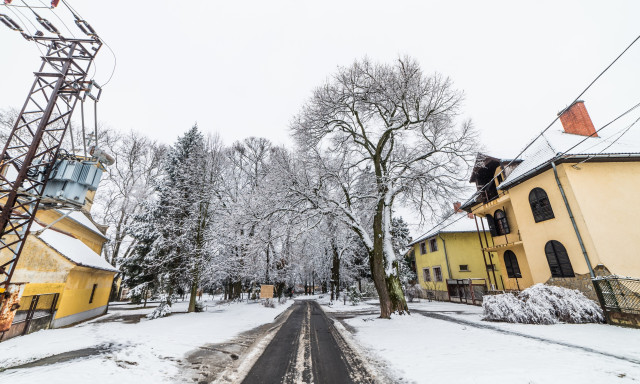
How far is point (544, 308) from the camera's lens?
9.62m

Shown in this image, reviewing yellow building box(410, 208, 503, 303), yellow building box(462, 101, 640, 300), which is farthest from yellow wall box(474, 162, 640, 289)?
yellow building box(410, 208, 503, 303)

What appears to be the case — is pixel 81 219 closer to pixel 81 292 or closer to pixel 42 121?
pixel 81 292

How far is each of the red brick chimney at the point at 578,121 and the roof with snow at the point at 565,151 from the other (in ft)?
1.94

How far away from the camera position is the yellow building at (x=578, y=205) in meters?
10.7

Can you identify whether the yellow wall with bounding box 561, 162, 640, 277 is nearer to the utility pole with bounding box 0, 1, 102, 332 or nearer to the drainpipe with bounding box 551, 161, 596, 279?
the drainpipe with bounding box 551, 161, 596, 279

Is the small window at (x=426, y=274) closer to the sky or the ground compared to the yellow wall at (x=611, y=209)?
closer to the ground

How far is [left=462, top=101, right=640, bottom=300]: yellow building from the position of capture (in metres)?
10.7

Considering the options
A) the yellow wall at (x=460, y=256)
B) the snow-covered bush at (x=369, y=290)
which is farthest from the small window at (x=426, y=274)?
the snow-covered bush at (x=369, y=290)

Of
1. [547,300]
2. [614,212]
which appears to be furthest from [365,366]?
[614,212]

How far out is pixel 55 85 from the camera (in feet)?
22.9

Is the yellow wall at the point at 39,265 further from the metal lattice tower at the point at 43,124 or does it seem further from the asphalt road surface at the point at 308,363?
the asphalt road surface at the point at 308,363

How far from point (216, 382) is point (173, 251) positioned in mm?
13838

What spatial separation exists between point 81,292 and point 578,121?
31059mm

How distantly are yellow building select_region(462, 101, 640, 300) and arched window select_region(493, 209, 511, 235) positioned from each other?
2.39 meters
